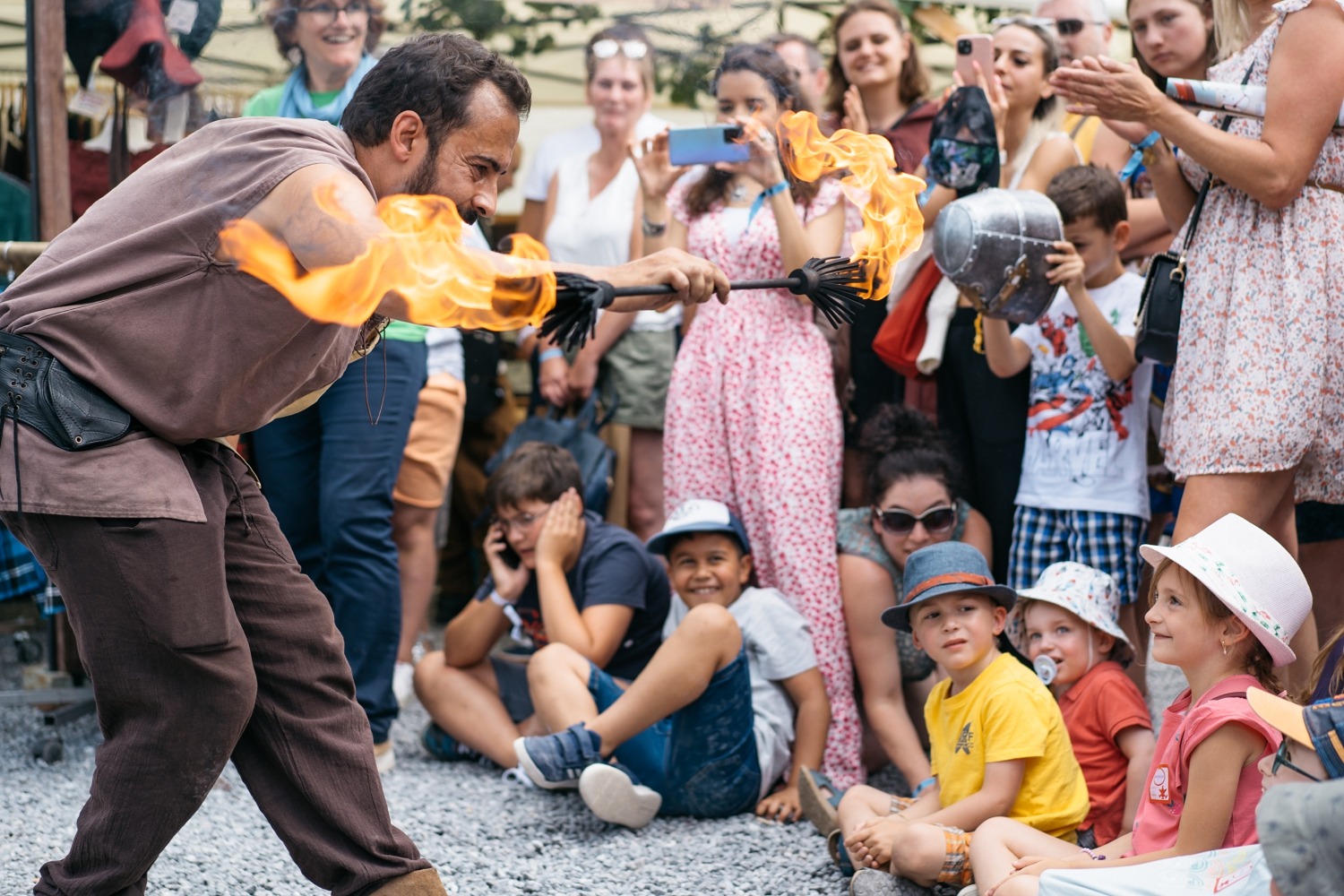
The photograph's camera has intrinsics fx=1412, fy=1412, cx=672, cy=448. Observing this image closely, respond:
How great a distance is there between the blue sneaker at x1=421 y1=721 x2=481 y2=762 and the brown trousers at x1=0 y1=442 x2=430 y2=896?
1.73 metres

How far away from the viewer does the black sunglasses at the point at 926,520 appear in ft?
12.8

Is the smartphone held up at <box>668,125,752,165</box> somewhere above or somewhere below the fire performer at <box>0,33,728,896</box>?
above

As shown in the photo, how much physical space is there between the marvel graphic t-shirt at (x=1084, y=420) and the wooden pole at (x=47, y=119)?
9.88 feet

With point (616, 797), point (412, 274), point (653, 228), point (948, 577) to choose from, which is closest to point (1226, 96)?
point (948, 577)

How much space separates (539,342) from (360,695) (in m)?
1.46

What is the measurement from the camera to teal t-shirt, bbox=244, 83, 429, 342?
4082 mm

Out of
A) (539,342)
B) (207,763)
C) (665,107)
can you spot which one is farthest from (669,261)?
(665,107)

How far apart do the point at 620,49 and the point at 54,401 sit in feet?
9.95

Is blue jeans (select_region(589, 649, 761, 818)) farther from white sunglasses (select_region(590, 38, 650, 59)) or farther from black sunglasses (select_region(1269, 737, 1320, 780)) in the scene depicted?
white sunglasses (select_region(590, 38, 650, 59))

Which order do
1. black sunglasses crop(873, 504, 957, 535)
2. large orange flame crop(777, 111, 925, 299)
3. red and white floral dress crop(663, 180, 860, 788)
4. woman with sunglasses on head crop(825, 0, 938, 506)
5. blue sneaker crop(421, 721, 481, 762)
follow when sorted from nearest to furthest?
large orange flame crop(777, 111, 925, 299) < black sunglasses crop(873, 504, 957, 535) < red and white floral dress crop(663, 180, 860, 788) < blue sneaker crop(421, 721, 481, 762) < woman with sunglasses on head crop(825, 0, 938, 506)

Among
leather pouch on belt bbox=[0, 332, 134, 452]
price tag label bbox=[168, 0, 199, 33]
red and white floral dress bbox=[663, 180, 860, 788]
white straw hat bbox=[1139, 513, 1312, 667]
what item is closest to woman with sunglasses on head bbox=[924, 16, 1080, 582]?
red and white floral dress bbox=[663, 180, 860, 788]

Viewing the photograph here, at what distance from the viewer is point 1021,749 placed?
9.93 ft

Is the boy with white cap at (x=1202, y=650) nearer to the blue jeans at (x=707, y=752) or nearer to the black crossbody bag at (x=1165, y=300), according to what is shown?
the black crossbody bag at (x=1165, y=300)

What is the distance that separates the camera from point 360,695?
12.9 feet
